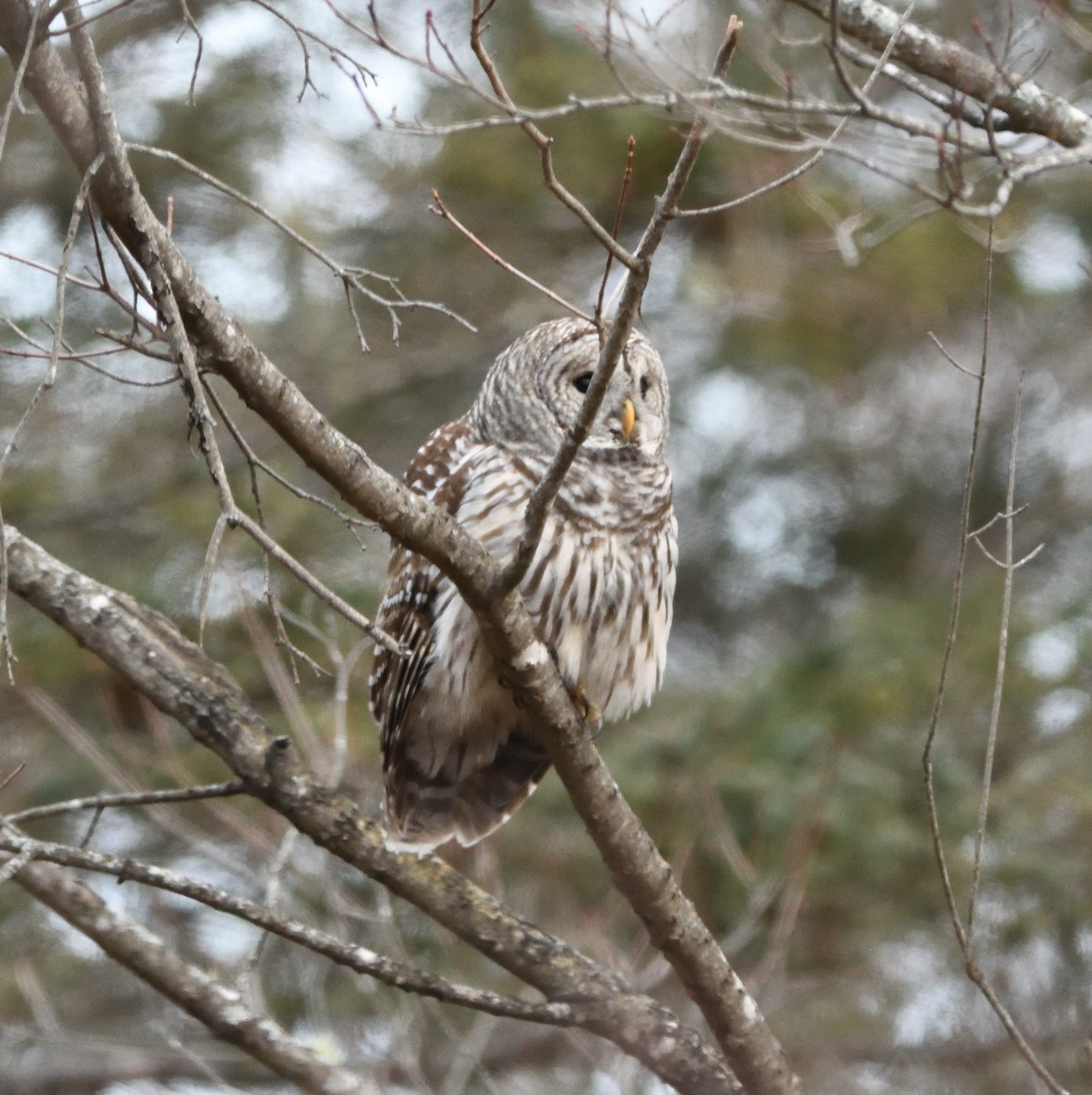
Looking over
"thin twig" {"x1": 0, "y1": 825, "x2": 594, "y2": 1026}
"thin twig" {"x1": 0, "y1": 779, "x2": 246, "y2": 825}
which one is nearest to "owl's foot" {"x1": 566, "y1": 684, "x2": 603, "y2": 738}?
"thin twig" {"x1": 0, "y1": 825, "x2": 594, "y2": 1026}

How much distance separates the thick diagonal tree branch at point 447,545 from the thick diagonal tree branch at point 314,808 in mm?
59

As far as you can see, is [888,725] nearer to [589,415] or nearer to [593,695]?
[593,695]

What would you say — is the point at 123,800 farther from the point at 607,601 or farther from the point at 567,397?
the point at 567,397

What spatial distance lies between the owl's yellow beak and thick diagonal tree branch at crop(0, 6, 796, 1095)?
1.36 meters

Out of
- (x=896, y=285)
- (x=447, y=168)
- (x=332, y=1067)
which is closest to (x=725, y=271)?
(x=896, y=285)

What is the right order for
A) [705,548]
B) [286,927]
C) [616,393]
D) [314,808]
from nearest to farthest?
[286,927] → [314,808] → [616,393] → [705,548]

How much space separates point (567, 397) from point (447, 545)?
1955 mm

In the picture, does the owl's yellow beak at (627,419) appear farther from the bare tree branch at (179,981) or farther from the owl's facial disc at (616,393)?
the bare tree branch at (179,981)

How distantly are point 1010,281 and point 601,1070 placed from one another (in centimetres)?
574

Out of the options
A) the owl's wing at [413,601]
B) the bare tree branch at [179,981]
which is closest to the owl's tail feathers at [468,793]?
the owl's wing at [413,601]

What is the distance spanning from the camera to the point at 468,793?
5.13m

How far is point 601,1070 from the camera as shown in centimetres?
566

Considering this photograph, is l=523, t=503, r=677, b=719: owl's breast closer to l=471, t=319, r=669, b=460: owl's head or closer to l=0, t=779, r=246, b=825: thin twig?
l=471, t=319, r=669, b=460: owl's head

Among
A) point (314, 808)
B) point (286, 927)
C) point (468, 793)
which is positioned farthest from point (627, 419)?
point (286, 927)
